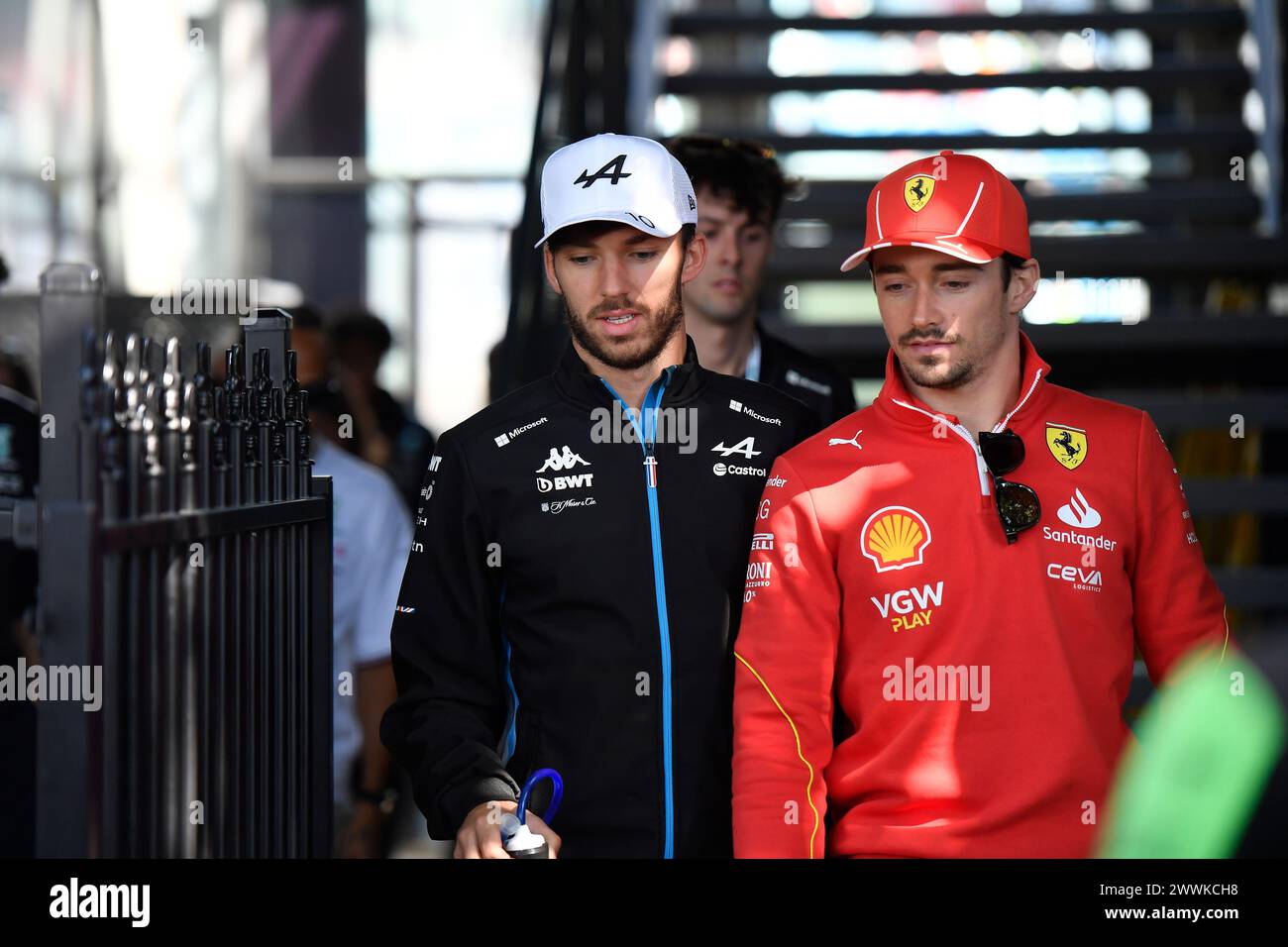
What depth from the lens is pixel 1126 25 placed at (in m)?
7.09

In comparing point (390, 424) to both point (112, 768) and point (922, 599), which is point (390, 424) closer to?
point (922, 599)

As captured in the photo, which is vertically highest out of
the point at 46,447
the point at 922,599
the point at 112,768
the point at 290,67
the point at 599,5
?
the point at 290,67

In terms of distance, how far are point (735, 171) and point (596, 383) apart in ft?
4.67

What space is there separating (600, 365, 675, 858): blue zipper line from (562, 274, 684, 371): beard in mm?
47

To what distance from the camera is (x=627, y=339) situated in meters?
2.72

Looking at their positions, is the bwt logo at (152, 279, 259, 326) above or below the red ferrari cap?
above

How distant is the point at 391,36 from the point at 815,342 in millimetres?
7790

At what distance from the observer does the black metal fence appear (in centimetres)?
183

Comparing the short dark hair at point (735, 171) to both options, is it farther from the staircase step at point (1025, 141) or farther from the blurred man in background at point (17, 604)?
the staircase step at point (1025, 141)

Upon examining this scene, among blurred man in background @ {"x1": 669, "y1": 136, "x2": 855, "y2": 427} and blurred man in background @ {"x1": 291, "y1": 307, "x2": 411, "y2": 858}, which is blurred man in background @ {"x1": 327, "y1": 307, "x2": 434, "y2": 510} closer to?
blurred man in background @ {"x1": 291, "y1": 307, "x2": 411, "y2": 858}

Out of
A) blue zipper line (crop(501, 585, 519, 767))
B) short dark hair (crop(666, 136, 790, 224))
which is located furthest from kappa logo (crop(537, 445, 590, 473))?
short dark hair (crop(666, 136, 790, 224))

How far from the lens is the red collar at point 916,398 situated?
8.79 feet

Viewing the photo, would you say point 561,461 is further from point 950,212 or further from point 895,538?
point 950,212
